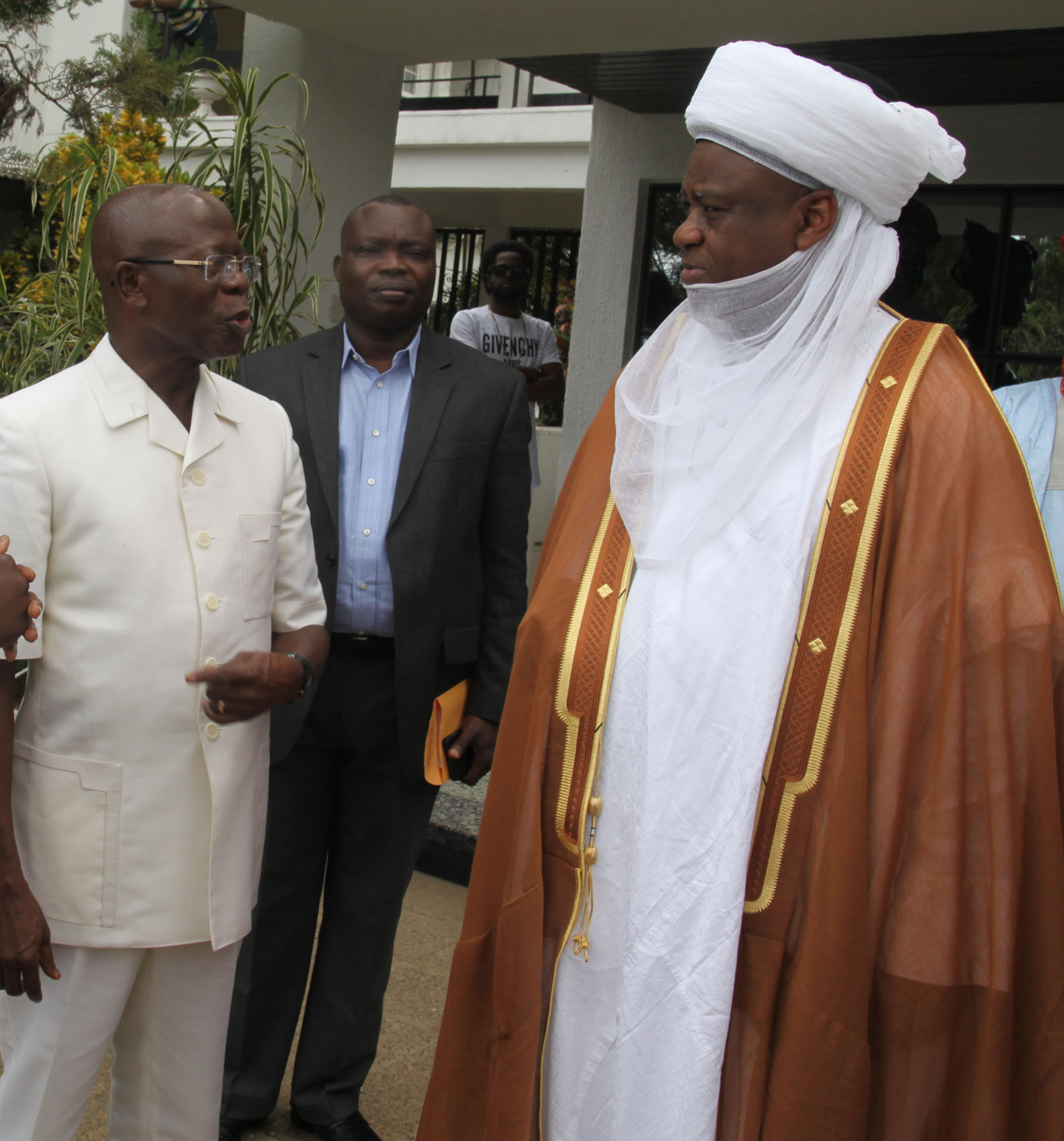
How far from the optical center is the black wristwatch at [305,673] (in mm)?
2285

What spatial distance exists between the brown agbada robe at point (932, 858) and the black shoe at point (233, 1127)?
56.3 inches

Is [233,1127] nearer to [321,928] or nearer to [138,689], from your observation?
[321,928]

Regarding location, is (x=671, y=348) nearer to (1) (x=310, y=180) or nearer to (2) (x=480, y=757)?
(2) (x=480, y=757)

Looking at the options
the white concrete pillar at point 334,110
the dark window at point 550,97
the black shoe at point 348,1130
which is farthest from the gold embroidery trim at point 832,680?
the dark window at point 550,97

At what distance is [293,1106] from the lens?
2.98 meters

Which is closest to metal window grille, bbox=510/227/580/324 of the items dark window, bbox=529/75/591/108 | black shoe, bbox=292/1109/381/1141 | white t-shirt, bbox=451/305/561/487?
dark window, bbox=529/75/591/108

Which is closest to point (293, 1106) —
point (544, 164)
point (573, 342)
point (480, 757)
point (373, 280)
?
point (480, 757)

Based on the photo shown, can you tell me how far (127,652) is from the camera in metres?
2.05

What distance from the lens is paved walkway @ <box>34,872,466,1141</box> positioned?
3045mm

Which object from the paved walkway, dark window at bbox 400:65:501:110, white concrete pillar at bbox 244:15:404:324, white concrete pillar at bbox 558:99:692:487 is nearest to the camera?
the paved walkway

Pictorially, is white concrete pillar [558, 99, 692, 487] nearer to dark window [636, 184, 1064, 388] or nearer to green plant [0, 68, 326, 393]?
dark window [636, 184, 1064, 388]

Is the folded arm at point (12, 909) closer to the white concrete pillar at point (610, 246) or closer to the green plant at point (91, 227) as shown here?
the green plant at point (91, 227)

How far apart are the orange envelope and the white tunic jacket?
0.64m

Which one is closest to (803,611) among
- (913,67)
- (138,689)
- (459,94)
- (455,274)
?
(138,689)
